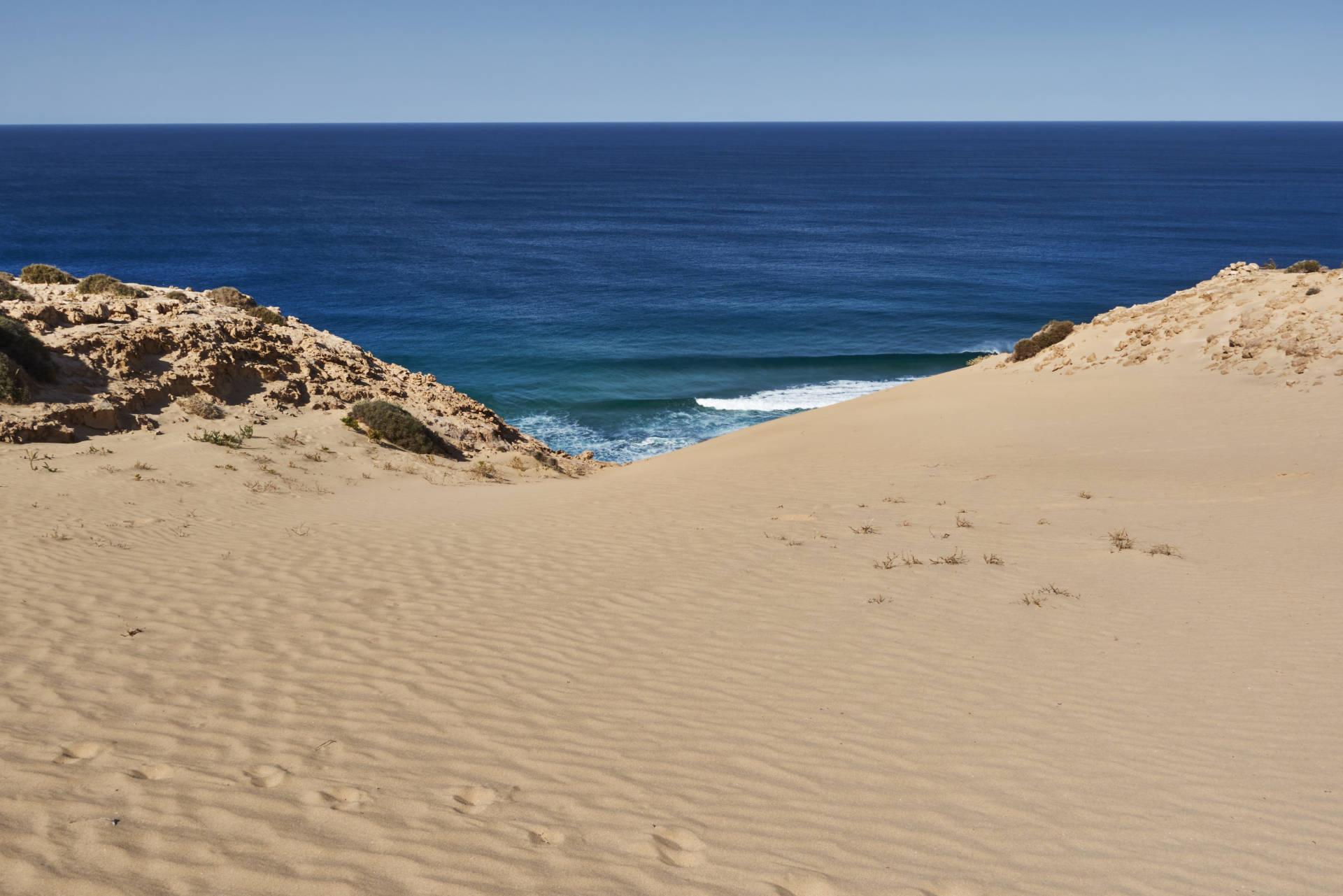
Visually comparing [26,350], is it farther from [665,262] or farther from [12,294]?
[665,262]

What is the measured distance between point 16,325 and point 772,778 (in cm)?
1629

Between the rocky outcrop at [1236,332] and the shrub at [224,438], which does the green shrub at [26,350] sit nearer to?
the shrub at [224,438]

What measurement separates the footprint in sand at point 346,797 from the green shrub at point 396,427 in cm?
1303

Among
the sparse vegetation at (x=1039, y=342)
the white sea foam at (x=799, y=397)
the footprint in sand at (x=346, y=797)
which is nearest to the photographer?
the footprint in sand at (x=346, y=797)

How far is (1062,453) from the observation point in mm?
15773

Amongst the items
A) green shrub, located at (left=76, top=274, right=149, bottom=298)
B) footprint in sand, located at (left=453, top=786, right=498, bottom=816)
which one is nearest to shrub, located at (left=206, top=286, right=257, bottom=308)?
green shrub, located at (left=76, top=274, right=149, bottom=298)

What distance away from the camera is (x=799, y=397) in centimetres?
3244

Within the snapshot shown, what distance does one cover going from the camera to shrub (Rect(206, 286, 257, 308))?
22344 mm

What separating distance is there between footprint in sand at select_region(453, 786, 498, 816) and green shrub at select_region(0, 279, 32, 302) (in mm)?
18506

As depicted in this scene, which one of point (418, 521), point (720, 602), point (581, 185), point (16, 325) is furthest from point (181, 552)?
point (581, 185)

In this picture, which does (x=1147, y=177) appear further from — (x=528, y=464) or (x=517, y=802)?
(x=517, y=802)

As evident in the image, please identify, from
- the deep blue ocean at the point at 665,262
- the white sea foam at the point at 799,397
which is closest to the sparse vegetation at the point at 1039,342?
the white sea foam at the point at 799,397

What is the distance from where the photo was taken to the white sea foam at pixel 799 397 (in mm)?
31359

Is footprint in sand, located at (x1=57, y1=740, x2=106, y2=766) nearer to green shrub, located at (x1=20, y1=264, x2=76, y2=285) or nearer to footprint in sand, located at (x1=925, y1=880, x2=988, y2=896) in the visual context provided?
footprint in sand, located at (x1=925, y1=880, x2=988, y2=896)
